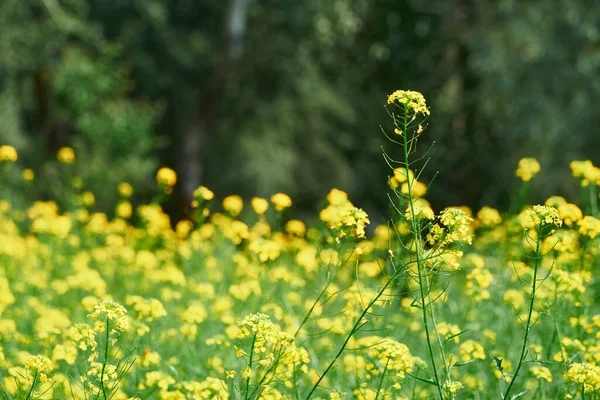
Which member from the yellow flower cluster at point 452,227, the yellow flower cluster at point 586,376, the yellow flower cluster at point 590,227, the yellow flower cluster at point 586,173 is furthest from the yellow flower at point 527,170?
the yellow flower cluster at point 452,227

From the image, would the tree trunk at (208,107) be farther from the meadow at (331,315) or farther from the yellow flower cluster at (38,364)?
the yellow flower cluster at (38,364)

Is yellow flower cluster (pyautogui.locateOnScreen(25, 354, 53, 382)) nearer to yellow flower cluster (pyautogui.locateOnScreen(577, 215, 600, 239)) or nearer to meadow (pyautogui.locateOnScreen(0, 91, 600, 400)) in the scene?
meadow (pyautogui.locateOnScreen(0, 91, 600, 400))

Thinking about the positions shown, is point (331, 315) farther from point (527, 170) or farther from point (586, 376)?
point (527, 170)

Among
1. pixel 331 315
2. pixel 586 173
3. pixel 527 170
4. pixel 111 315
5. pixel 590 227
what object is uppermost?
pixel 527 170

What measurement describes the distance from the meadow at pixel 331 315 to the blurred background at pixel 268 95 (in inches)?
171

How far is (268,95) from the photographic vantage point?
1104 cm

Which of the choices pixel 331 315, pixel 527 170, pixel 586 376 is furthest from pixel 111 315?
pixel 527 170

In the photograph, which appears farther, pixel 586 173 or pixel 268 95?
pixel 268 95

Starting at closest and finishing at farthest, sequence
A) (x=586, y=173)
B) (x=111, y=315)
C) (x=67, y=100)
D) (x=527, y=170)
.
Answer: (x=111, y=315), (x=586, y=173), (x=527, y=170), (x=67, y=100)

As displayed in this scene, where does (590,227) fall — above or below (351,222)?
above

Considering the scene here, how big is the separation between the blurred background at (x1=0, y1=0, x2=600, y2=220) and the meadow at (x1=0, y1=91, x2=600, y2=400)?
14.2 feet

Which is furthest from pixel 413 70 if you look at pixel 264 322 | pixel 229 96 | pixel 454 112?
pixel 264 322

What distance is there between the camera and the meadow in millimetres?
2176

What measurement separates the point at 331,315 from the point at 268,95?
890 cm
